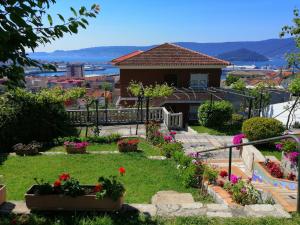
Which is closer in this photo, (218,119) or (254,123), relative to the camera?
(254,123)

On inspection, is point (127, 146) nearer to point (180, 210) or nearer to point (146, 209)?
point (146, 209)

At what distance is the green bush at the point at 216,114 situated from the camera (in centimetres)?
2028

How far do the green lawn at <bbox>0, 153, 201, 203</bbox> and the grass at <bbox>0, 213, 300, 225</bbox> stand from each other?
2183mm

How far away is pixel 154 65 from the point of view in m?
28.7

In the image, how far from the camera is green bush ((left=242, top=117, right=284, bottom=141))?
12.7 m

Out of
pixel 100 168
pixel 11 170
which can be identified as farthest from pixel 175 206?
pixel 11 170

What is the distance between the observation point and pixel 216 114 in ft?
66.4

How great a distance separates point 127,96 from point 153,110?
982 centimetres

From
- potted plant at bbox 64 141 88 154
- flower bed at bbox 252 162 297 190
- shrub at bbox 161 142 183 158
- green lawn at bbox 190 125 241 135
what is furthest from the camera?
green lawn at bbox 190 125 241 135

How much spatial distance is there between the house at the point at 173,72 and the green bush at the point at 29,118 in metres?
13.4

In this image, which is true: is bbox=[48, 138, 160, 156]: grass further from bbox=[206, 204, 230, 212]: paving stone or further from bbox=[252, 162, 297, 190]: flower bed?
bbox=[206, 204, 230, 212]: paving stone

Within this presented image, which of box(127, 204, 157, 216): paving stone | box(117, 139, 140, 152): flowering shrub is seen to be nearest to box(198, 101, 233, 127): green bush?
box(117, 139, 140, 152): flowering shrub

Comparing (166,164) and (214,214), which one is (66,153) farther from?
(214,214)

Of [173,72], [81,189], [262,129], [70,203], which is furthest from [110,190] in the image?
[173,72]
